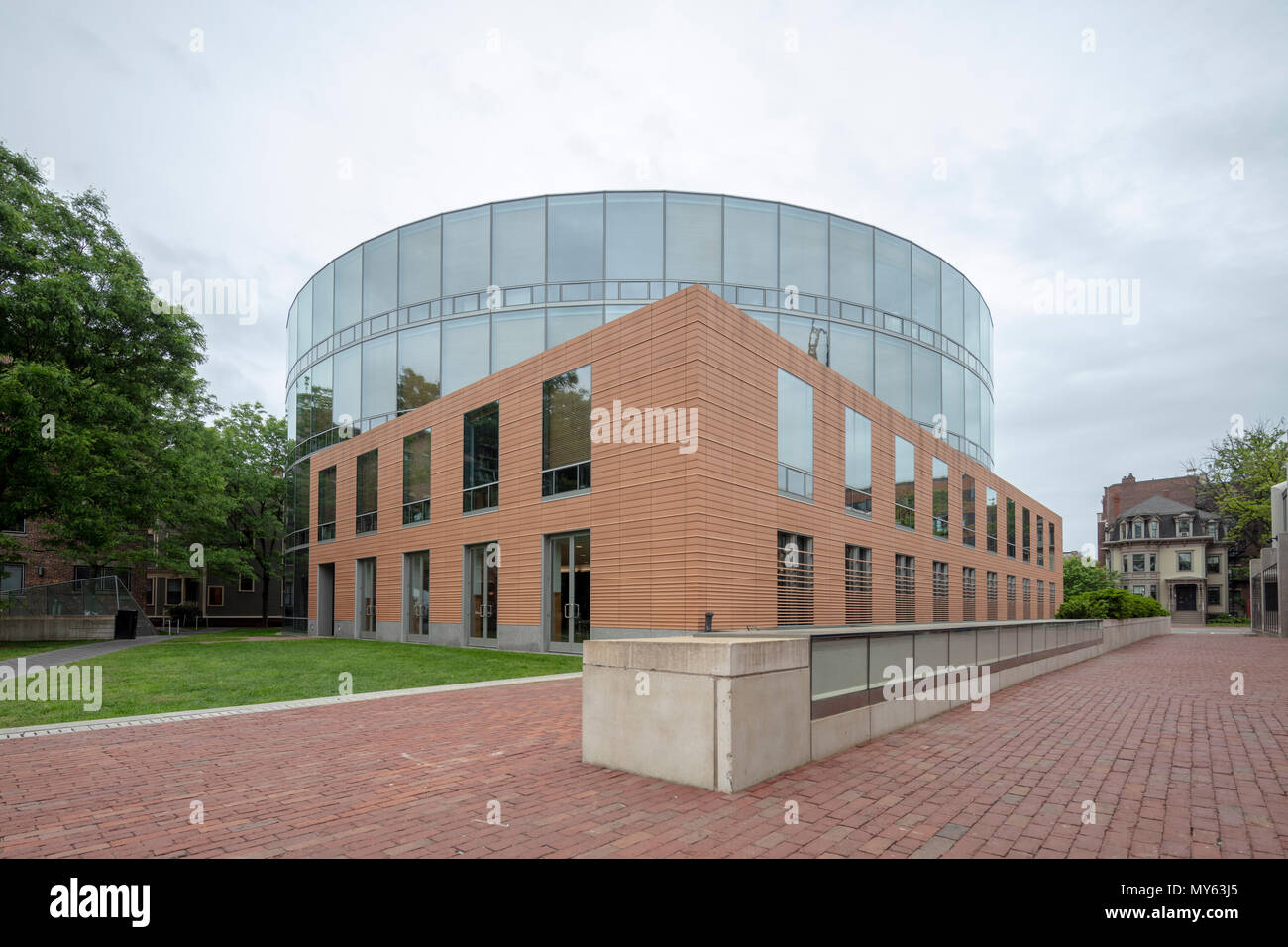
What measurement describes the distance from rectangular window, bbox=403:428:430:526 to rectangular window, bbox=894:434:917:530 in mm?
16016

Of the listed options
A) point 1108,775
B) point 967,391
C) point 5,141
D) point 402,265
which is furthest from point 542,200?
point 1108,775

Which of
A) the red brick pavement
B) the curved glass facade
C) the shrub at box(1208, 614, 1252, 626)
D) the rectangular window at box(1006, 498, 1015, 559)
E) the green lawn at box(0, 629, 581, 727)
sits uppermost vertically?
the curved glass facade

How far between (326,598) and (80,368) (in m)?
13.3

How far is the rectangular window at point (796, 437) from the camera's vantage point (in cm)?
1908

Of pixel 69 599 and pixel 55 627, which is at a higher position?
pixel 69 599

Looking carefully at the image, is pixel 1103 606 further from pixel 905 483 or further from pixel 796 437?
pixel 796 437

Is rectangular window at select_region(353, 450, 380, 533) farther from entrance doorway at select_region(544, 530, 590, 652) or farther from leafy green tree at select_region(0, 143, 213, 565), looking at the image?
entrance doorway at select_region(544, 530, 590, 652)

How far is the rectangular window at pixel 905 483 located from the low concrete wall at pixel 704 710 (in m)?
19.7

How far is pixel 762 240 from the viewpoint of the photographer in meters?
29.3

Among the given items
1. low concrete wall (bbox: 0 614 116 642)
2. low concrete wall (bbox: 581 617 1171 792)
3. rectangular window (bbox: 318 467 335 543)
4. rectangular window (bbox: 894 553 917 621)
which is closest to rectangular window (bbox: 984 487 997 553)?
rectangular window (bbox: 894 553 917 621)

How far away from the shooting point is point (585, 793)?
5.71 m

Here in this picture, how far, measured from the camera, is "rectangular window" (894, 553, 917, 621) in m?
25.3

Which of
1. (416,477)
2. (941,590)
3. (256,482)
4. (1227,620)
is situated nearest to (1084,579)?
(1227,620)
